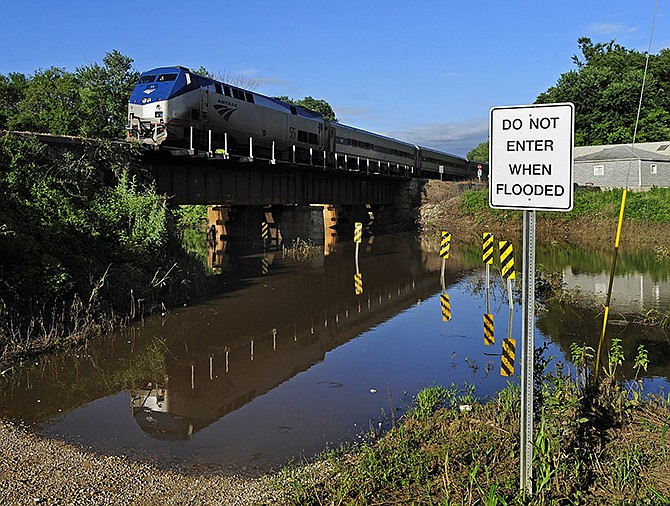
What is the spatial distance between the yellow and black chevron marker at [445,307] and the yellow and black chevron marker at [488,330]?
1.04 meters

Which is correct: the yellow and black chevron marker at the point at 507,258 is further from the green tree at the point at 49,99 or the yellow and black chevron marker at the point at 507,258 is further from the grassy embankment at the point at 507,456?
the green tree at the point at 49,99

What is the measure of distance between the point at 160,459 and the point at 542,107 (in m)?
5.94

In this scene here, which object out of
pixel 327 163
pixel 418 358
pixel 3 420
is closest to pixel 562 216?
pixel 327 163

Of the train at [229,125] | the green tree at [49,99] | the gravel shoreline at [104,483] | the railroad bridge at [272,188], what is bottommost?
the gravel shoreline at [104,483]

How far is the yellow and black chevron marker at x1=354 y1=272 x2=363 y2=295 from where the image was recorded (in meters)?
20.9

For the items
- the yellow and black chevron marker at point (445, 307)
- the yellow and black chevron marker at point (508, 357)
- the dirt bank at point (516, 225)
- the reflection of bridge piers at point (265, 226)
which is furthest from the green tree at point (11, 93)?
the yellow and black chevron marker at point (508, 357)

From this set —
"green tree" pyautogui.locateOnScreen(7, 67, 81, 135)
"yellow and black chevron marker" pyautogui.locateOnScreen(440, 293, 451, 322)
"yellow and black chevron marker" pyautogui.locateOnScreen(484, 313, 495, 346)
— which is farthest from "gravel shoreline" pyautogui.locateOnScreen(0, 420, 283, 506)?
"green tree" pyautogui.locateOnScreen(7, 67, 81, 135)

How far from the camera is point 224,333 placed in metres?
14.4

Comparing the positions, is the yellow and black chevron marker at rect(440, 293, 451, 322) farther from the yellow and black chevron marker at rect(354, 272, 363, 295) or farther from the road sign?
the road sign

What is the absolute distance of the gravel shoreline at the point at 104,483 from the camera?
6.16 m

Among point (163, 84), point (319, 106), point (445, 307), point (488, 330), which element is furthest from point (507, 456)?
point (319, 106)

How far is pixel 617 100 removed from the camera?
62281 millimetres

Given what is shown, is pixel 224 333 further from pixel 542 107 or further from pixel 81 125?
pixel 81 125

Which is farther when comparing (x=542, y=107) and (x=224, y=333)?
(x=224, y=333)
